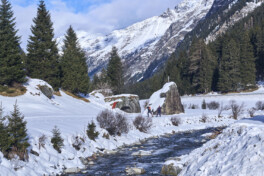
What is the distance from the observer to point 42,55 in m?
35.2

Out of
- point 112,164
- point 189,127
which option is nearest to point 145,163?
point 112,164

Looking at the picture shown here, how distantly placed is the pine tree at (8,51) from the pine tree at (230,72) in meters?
46.7

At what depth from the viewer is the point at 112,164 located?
13.7 metres

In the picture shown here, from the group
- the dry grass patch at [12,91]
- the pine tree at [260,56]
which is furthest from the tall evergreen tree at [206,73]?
the dry grass patch at [12,91]

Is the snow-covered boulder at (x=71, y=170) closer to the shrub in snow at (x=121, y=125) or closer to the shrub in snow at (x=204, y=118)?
the shrub in snow at (x=121, y=125)

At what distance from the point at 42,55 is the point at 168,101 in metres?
18.9

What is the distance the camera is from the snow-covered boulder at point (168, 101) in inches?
1448

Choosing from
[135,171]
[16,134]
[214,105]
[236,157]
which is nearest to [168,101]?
[214,105]

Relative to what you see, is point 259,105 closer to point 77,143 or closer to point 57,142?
point 77,143

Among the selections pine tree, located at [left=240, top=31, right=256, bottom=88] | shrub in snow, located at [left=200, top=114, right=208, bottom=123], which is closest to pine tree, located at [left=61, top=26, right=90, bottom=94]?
shrub in snow, located at [left=200, top=114, right=208, bottom=123]

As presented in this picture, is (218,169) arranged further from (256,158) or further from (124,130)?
(124,130)

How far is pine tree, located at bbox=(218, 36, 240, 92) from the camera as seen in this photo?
59906 mm

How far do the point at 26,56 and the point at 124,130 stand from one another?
20569mm

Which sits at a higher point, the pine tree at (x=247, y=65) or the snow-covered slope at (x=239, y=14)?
the snow-covered slope at (x=239, y=14)
